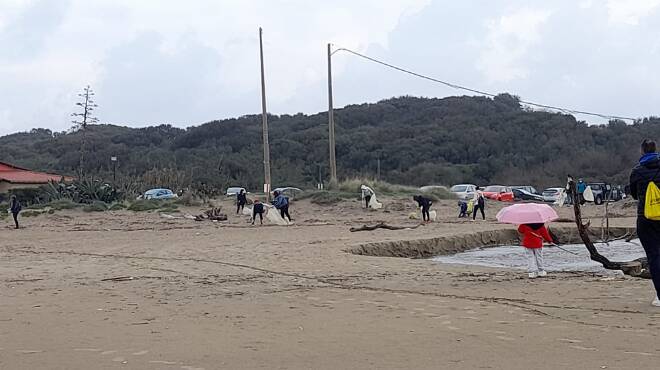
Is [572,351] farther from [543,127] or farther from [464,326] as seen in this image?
[543,127]

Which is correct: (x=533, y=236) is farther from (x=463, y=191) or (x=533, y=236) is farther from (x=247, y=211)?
(x=463, y=191)

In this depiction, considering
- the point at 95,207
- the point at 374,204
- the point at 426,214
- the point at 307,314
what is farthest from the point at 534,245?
the point at 95,207

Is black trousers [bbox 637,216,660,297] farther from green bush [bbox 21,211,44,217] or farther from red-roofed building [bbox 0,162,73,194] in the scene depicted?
red-roofed building [bbox 0,162,73,194]

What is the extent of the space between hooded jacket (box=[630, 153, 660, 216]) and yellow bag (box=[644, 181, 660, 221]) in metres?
0.07

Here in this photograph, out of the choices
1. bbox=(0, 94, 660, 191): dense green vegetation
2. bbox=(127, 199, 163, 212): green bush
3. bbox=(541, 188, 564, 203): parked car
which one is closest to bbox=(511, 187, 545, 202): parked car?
bbox=(541, 188, 564, 203): parked car

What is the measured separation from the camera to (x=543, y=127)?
90.1 meters

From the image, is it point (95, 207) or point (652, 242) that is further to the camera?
point (95, 207)

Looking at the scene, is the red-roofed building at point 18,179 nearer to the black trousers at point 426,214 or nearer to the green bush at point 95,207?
the green bush at point 95,207

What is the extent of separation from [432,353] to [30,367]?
307cm

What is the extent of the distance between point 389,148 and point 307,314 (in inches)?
3218

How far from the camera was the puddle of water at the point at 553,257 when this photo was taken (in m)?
15.9

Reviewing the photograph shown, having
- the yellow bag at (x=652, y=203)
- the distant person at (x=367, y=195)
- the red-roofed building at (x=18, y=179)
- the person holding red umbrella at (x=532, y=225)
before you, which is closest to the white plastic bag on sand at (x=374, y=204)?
the distant person at (x=367, y=195)

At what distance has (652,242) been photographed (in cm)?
877

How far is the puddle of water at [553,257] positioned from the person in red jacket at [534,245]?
1.49 m
